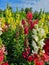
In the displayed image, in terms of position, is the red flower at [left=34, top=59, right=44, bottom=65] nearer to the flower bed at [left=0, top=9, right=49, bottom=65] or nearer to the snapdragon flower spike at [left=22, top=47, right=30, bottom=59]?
the flower bed at [left=0, top=9, right=49, bottom=65]

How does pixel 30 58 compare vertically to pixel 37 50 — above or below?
below

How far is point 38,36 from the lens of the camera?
6.93m

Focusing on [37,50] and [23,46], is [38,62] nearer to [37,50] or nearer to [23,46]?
[37,50]

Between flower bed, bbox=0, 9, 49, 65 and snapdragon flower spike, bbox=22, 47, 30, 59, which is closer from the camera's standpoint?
flower bed, bbox=0, 9, 49, 65

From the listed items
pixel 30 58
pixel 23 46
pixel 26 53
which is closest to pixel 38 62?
pixel 30 58

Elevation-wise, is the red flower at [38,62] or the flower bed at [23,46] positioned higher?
the flower bed at [23,46]

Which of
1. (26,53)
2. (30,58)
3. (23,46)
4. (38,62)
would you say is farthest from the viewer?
(23,46)

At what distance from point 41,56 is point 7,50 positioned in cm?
109

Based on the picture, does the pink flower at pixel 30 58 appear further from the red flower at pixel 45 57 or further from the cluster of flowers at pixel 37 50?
the red flower at pixel 45 57

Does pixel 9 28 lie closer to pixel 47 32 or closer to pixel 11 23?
pixel 11 23

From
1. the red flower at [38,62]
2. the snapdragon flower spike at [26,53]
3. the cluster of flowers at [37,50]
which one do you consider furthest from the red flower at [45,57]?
the snapdragon flower spike at [26,53]

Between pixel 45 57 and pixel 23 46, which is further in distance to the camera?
pixel 23 46

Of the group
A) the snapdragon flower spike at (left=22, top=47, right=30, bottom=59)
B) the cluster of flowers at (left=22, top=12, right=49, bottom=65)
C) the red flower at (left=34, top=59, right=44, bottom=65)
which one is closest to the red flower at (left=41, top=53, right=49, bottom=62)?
the cluster of flowers at (left=22, top=12, right=49, bottom=65)

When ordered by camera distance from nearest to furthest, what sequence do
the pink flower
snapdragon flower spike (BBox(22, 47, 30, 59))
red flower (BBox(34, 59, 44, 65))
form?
red flower (BBox(34, 59, 44, 65)), the pink flower, snapdragon flower spike (BBox(22, 47, 30, 59))
